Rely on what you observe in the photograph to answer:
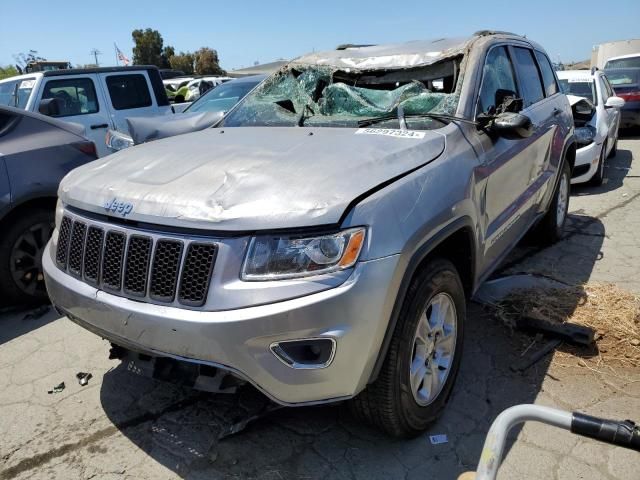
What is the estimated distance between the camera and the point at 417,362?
2.52 metres

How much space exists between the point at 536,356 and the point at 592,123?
18.2 feet

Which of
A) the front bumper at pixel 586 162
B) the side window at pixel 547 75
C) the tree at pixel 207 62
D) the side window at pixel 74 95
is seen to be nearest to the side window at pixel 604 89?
the front bumper at pixel 586 162

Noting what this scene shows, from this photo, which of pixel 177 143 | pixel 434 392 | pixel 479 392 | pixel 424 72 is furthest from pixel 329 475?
pixel 424 72

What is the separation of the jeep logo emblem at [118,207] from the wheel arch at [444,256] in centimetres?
118

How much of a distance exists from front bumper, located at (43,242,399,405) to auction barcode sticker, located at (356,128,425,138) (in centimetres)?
90

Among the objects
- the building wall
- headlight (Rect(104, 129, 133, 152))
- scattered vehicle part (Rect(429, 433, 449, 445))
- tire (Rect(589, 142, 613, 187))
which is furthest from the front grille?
the building wall

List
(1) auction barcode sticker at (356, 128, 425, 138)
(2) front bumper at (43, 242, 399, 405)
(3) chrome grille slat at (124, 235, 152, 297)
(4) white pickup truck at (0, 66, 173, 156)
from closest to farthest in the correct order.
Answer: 1. (2) front bumper at (43, 242, 399, 405)
2. (3) chrome grille slat at (124, 235, 152, 297)
3. (1) auction barcode sticker at (356, 128, 425, 138)
4. (4) white pickup truck at (0, 66, 173, 156)

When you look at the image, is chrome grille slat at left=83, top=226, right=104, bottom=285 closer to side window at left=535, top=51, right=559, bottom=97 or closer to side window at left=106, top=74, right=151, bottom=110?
side window at left=535, top=51, right=559, bottom=97

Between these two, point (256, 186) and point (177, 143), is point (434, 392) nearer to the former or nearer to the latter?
point (256, 186)

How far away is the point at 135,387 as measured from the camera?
3.18 meters

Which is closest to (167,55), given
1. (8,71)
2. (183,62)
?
(183,62)

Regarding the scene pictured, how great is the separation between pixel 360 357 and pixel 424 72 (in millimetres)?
2156

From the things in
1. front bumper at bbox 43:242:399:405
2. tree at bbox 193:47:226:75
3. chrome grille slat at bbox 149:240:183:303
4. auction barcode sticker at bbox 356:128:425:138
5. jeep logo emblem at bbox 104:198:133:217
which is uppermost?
auction barcode sticker at bbox 356:128:425:138

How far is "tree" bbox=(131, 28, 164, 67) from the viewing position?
49594mm
